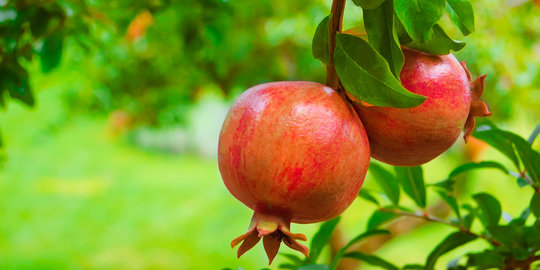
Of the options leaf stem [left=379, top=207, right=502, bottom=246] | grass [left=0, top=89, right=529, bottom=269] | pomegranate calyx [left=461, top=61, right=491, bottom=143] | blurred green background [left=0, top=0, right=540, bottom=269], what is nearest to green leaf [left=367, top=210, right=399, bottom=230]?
leaf stem [left=379, top=207, right=502, bottom=246]

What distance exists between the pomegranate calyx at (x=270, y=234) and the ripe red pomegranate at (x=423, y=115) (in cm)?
8

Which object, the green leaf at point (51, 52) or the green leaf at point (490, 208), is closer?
the green leaf at point (490, 208)

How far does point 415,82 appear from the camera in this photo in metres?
0.32

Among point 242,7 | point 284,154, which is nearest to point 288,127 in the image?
point 284,154

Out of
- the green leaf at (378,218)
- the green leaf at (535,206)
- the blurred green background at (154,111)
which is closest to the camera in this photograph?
the green leaf at (535,206)

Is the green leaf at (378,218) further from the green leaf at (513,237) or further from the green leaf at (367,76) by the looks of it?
the green leaf at (367,76)

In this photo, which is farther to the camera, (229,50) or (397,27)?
(229,50)

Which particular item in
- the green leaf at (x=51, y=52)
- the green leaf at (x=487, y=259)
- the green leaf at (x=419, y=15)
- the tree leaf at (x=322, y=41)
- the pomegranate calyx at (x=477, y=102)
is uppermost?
the green leaf at (x=51, y=52)

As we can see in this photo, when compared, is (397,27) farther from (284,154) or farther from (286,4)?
(286,4)

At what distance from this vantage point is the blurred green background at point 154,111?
90cm

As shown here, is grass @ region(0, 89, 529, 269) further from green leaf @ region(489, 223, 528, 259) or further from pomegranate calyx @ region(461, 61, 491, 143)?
pomegranate calyx @ region(461, 61, 491, 143)

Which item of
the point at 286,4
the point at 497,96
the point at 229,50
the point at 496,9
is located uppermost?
the point at 286,4

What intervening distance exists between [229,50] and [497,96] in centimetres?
79

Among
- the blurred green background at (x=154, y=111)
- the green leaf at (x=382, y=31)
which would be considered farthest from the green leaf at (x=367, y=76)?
the blurred green background at (x=154, y=111)
